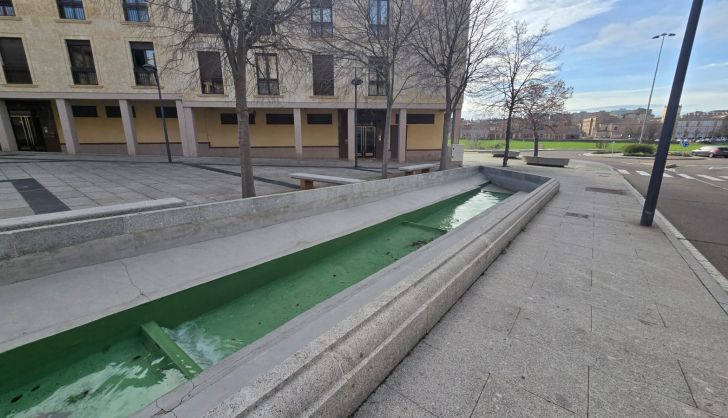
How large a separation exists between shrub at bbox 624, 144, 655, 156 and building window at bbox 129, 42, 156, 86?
4509 centimetres

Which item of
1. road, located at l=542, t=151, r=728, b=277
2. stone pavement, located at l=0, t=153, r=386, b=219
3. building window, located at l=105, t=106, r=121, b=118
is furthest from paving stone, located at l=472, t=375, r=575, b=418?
building window, located at l=105, t=106, r=121, b=118

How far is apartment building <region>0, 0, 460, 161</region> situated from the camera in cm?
1677

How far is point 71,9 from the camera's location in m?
17.0

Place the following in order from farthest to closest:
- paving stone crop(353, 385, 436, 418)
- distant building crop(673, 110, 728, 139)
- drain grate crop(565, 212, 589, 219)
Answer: distant building crop(673, 110, 728, 139)
drain grate crop(565, 212, 589, 219)
paving stone crop(353, 385, 436, 418)

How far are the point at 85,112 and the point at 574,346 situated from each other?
27035mm

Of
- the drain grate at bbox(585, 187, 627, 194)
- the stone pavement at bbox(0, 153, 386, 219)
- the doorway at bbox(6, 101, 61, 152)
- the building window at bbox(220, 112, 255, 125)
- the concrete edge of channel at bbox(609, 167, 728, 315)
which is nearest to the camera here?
the concrete edge of channel at bbox(609, 167, 728, 315)

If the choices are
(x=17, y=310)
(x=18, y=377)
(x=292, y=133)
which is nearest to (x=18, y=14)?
(x=292, y=133)

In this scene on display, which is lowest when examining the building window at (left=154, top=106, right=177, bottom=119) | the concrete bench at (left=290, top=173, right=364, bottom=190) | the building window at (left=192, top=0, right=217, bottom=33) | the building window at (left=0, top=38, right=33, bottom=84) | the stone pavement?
the stone pavement

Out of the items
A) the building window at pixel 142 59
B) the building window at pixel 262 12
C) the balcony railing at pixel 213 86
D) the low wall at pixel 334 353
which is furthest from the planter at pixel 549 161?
the building window at pixel 142 59

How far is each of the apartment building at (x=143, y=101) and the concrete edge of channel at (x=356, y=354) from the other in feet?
45.1

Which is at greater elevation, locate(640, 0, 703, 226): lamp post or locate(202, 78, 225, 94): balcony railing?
locate(202, 78, 225, 94): balcony railing

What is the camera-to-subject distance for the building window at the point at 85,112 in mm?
19078

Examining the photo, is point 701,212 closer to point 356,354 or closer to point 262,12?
point 356,354

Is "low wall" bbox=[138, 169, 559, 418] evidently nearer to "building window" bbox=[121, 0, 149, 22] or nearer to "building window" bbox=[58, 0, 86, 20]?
"building window" bbox=[121, 0, 149, 22]
